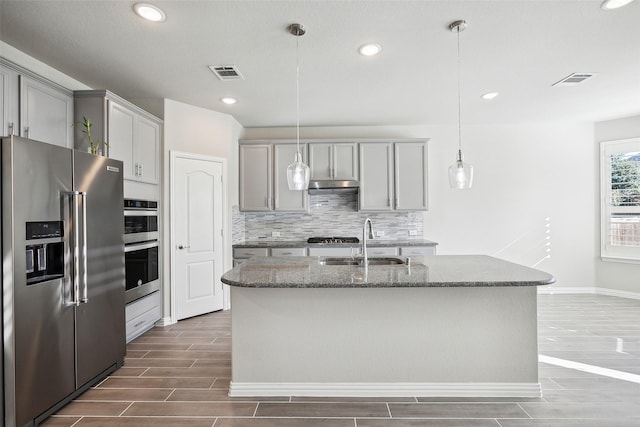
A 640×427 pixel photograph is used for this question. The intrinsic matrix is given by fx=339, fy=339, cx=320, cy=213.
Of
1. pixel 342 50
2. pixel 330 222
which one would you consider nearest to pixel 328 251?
pixel 330 222

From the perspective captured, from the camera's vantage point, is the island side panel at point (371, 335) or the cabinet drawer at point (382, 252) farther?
the cabinet drawer at point (382, 252)

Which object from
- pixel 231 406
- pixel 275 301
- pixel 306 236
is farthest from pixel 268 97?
pixel 231 406

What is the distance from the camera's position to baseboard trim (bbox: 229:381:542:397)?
2260 millimetres

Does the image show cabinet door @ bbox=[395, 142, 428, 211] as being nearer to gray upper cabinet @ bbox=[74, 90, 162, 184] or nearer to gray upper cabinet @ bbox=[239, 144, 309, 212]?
gray upper cabinet @ bbox=[239, 144, 309, 212]

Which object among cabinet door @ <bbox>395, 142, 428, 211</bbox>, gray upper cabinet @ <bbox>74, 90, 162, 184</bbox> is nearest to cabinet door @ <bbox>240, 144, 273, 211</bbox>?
gray upper cabinet @ <bbox>74, 90, 162, 184</bbox>

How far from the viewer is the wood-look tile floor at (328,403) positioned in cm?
202

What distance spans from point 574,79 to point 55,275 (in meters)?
4.73

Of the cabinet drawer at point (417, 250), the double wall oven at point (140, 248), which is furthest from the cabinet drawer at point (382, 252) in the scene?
the double wall oven at point (140, 248)

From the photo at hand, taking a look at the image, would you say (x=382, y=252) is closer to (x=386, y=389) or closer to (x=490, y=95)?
(x=490, y=95)

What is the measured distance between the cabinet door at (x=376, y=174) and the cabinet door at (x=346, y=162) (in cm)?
10

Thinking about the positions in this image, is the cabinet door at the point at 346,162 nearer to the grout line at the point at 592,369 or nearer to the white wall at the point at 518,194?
the white wall at the point at 518,194

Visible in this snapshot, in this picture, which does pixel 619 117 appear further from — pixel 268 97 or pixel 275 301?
pixel 275 301

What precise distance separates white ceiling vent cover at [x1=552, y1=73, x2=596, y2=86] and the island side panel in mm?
2360

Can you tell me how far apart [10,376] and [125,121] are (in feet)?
7.52
